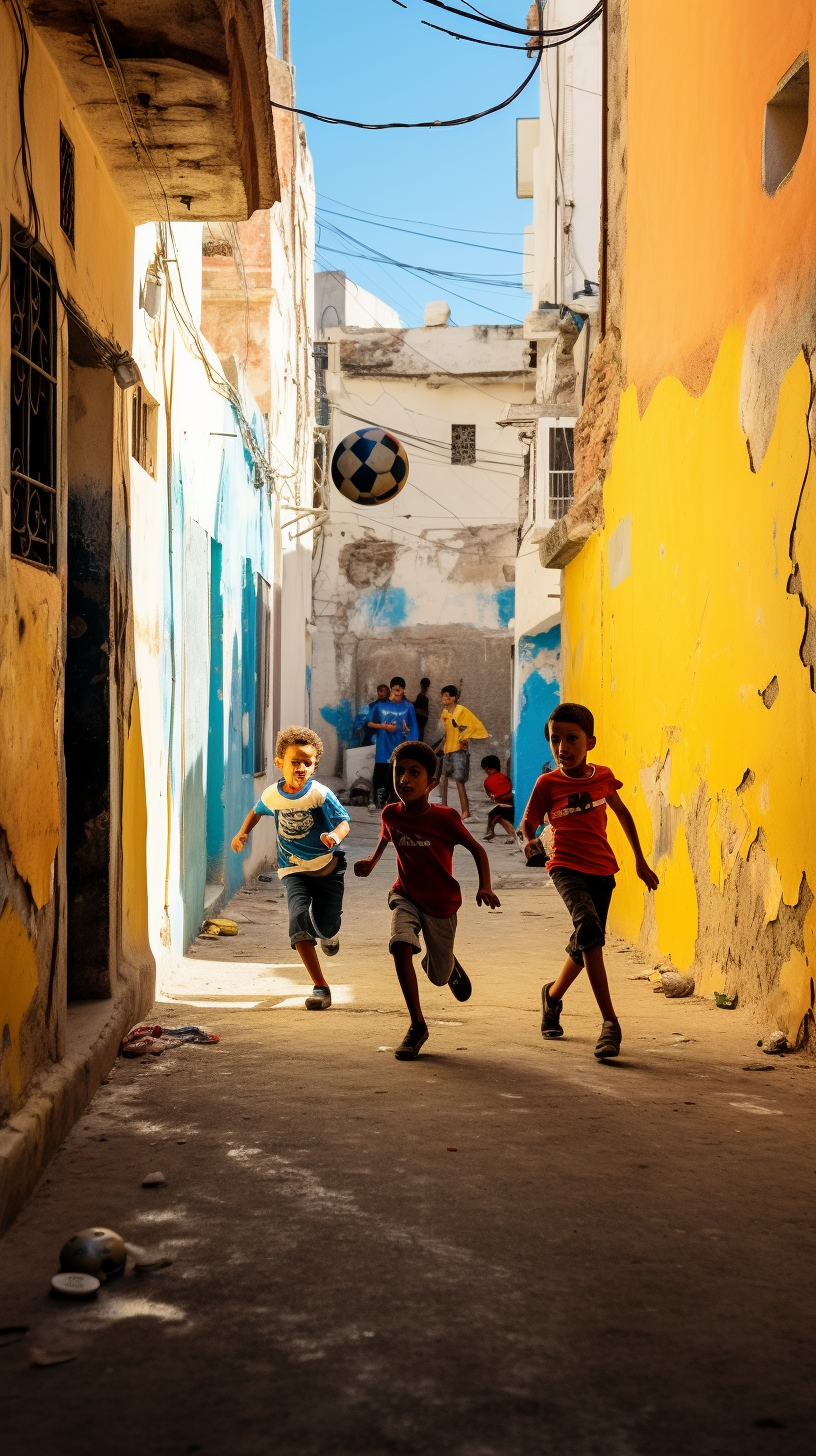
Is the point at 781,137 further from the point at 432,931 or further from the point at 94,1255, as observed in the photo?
the point at 94,1255

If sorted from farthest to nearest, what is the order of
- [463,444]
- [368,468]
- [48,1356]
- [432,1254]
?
[463,444], [368,468], [432,1254], [48,1356]

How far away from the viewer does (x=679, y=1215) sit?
3506 millimetres

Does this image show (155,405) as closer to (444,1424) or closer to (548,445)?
(444,1424)

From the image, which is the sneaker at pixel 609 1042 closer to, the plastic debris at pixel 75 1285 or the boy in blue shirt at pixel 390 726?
the plastic debris at pixel 75 1285

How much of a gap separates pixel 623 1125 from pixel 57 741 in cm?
214

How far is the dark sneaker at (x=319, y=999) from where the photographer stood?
21.3 ft

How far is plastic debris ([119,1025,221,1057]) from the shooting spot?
5394 mm

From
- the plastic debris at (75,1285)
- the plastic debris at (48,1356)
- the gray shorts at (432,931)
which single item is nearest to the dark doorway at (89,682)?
the gray shorts at (432,931)

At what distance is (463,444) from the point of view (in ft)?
93.1

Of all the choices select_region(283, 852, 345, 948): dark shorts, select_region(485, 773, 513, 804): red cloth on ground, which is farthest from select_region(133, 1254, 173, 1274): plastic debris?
select_region(485, 773, 513, 804): red cloth on ground

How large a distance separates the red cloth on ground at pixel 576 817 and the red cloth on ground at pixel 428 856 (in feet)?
1.16

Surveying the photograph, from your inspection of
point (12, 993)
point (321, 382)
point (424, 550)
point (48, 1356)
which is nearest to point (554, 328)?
point (424, 550)

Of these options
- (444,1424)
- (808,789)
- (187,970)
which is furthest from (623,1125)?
(187,970)

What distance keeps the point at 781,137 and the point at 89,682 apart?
369 cm
